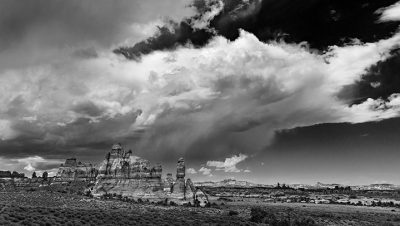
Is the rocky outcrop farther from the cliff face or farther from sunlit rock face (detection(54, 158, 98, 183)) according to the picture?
the cliff face

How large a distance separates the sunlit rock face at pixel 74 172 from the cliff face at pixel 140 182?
116 ft

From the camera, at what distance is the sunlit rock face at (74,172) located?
131250 millimetres

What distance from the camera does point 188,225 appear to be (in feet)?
135

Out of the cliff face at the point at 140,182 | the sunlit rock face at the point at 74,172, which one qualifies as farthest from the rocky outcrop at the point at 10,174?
the cliff face at the point at 140,182

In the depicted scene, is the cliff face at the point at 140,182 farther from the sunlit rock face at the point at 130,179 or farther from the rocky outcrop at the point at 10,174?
the rocky outcrop at the point at 10,174

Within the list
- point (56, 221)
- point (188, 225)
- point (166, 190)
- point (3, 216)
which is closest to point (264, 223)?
point (188, 225)

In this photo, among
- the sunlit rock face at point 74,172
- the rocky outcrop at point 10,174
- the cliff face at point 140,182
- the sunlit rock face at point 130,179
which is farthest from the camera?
the rocky outcrop at point 10,174

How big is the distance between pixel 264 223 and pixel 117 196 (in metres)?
52.5

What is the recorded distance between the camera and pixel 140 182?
93938mm

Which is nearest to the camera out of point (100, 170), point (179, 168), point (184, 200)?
point (184, 200)

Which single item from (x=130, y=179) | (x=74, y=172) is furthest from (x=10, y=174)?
(x=130, y=179)

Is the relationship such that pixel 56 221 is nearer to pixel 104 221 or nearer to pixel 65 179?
pixel 104 221

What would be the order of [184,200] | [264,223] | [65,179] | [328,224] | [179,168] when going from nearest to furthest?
[264,223], [328,224], [184,200], [179,168], [65,179]

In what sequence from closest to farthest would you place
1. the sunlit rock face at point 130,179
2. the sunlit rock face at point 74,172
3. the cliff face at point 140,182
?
the cliff face at point 140,182
the sunlit rock face at point 130,179
the sunlit rock face at point 74,172
